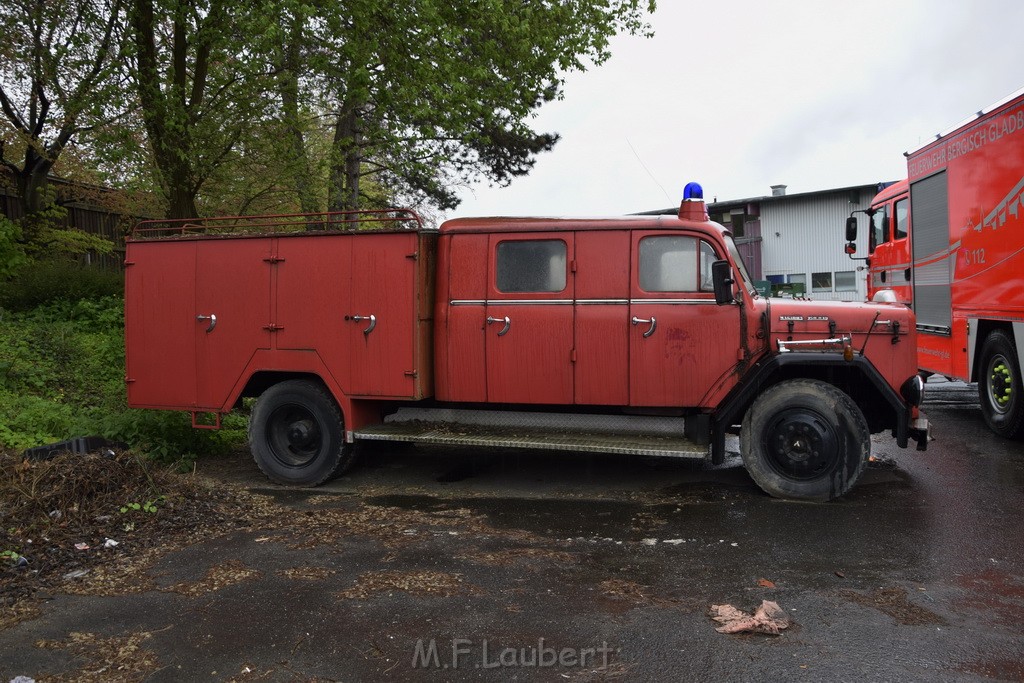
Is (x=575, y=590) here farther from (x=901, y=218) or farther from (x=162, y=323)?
(x=901, y=218)

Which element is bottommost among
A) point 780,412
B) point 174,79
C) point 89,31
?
point 780,412

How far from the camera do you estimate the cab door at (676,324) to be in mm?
6426

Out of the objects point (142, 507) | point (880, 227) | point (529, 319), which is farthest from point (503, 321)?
→ point (880, 227)

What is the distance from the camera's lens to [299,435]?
7.25m

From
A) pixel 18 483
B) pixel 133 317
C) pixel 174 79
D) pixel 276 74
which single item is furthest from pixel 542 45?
pixel 18 483

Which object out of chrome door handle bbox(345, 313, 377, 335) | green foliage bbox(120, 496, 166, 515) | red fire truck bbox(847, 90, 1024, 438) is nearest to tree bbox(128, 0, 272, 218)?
chrome door handle bbox(345, 313, 377, 335)

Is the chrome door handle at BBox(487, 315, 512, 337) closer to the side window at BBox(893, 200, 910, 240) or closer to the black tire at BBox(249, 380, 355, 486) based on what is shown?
the black tire at BBox(249, 380, 355, 486)

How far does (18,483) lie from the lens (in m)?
5.73

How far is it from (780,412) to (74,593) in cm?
516

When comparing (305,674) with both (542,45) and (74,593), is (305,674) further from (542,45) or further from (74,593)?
(542,45)

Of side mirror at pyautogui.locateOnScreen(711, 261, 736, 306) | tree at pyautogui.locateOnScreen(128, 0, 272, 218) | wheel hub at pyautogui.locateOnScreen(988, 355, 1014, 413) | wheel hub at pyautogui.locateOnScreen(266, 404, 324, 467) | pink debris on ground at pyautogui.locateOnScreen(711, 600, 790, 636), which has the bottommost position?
pink debris on ground at pyautogui.locateOnScreen(711, 600, 790, 636)

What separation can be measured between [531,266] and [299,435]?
2.72m

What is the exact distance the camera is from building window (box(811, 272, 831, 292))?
35.5m

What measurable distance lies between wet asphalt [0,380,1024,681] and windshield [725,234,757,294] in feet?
5.77
